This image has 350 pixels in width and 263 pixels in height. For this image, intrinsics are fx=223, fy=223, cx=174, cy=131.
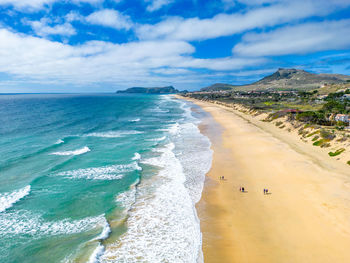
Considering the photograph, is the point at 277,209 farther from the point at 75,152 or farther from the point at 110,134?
the point at 110,134

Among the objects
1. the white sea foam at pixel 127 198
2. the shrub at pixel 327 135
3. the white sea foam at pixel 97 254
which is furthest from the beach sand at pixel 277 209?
the white sea foam at pixel 97 254

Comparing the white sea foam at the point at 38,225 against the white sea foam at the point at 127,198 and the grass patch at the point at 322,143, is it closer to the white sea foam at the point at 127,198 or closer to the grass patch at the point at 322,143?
the white sea foam at the point at 127,198

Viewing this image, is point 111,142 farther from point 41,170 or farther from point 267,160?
point 267,160

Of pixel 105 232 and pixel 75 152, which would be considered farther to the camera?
pixel 75 152

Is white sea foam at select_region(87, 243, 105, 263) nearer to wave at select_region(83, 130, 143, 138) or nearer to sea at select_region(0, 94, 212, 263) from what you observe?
sea at select_region(0, 94, 212, 263)

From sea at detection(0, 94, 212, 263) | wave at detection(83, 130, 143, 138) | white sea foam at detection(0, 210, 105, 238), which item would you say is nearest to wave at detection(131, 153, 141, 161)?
sea at detection(0, 94, 212, 263)

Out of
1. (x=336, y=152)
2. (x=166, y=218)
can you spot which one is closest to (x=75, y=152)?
(x=166, y=218)

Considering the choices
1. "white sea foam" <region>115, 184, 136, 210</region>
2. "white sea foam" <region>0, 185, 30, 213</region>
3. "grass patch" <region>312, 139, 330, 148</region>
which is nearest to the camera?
"white sea foam" <region>0, 185, 30, 213</region>

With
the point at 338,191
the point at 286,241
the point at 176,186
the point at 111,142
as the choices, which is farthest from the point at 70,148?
the point at 338,191
